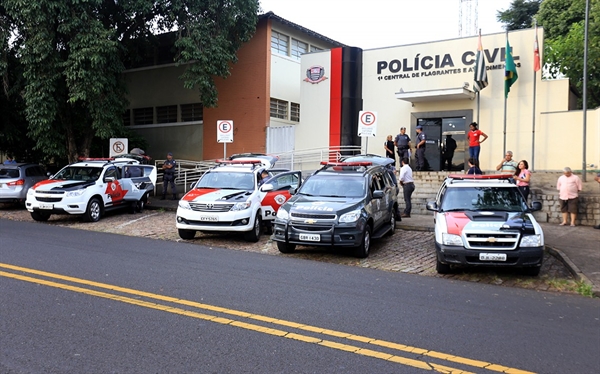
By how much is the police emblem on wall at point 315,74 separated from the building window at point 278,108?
2.35m

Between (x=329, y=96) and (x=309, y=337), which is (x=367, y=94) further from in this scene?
(x=309, y=337)

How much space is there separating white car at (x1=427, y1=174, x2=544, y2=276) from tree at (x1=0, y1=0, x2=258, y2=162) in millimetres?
14070

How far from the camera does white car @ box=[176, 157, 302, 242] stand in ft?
41.2

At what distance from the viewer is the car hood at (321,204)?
10.8 m

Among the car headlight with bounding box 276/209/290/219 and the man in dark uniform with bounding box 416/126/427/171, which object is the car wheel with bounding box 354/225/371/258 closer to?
the car headlight with bounding box 276/209/290/219

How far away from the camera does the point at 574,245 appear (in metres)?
11.9

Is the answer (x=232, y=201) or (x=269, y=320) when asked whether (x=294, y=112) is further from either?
(x=269, y=320)

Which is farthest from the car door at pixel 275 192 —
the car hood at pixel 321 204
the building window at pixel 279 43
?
the building window at pixel 279 43

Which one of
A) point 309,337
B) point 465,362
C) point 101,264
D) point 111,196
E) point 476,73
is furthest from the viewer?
point 476,73

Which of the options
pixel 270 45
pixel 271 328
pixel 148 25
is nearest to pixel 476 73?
pixel 270 45

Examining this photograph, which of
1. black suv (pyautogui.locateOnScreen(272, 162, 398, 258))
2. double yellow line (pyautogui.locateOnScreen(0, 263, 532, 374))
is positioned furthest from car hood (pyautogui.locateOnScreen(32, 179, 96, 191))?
double yellow line (pyautogui.locateOnScreen(0, 263, 532, 374))

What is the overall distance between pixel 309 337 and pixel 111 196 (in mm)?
13002

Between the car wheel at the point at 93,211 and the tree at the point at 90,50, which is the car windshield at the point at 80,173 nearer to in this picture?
the car wheel at the point at 93,211

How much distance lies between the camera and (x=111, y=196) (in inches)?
667
